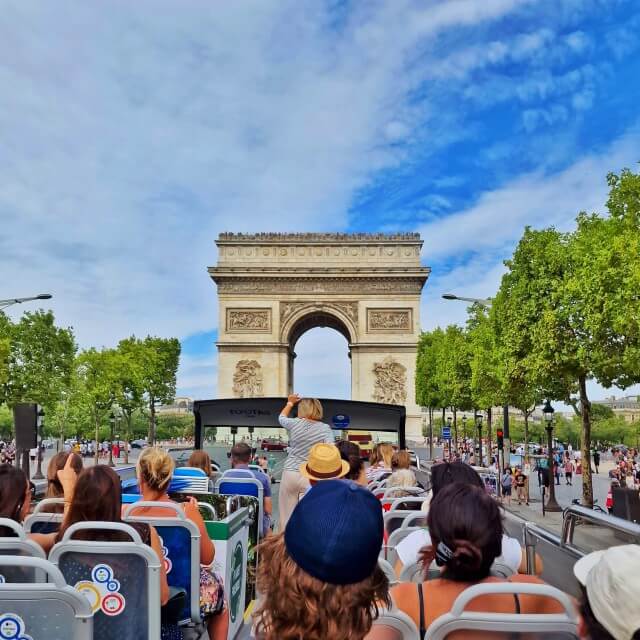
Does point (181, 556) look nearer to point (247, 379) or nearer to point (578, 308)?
point (578, 308)

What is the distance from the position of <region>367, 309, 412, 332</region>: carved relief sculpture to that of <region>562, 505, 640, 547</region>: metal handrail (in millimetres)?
52510

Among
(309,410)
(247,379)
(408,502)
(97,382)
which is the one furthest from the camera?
(247,379)

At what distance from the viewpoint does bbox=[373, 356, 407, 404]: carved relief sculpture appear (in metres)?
56.3

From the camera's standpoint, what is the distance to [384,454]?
1041 centimetres

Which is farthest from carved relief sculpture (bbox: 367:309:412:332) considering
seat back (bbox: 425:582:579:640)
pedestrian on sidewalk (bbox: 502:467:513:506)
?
seat back (bbox: 425:582:579:640)

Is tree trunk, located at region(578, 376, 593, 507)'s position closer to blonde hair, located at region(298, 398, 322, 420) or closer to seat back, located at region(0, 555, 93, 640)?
blonde hair, located at region(298, 398, 322, 420)

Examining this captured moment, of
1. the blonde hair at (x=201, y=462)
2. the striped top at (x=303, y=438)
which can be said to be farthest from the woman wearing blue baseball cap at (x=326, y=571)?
the blonde hair at (x=201, y=462)

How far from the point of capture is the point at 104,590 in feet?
12.2

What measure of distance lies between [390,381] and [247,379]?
1167 centimetres

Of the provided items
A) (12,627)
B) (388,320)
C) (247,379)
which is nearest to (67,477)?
(12,627)

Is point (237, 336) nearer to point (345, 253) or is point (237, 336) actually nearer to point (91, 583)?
point (345, 253)

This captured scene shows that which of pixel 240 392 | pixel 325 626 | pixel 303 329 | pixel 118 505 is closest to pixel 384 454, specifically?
pixel 118 505

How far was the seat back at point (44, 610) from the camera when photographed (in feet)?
9.46

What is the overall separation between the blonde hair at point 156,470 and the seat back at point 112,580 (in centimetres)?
109
